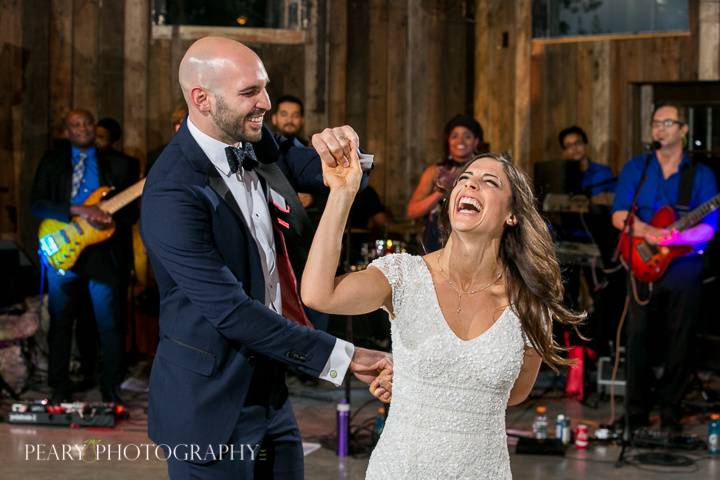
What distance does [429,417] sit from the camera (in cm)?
310

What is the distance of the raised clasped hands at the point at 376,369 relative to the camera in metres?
3.26

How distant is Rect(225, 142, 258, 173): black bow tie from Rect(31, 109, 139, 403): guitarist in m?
4.20

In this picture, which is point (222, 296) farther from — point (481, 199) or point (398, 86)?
point (398, 86)

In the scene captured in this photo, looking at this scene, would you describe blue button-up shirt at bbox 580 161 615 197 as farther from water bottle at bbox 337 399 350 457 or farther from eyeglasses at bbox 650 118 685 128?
water bottle at bbox 337 399 350 457

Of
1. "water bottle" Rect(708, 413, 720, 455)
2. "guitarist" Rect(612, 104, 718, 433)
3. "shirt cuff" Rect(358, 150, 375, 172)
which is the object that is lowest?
"water bottle" Rect(708, 413, 720, 455)

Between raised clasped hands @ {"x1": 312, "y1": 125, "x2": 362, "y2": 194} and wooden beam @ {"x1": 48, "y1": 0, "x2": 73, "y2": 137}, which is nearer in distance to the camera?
raised clasped hands @ {"x1": 312, "y1": 125, "x2": 362, "y2": 194}

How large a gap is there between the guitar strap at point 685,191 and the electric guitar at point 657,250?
0.18 ft

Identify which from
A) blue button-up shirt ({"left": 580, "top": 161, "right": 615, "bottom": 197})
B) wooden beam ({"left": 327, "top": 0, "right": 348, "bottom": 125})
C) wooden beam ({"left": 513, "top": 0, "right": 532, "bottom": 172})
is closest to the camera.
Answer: blue button-up shirt ({"left": 580, "top": 161, "right": 615, "bottom": 197})

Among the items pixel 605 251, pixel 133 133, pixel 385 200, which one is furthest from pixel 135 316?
pixel 605 251

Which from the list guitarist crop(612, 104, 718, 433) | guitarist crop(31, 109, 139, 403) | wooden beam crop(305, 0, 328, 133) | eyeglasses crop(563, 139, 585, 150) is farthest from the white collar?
wooden beam crop(305, 0, 328, 133)

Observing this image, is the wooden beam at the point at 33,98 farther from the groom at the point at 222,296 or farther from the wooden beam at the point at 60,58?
the groom at the point at 222,296

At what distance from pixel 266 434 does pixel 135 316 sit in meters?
6.22

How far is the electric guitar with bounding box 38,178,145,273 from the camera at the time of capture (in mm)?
7367

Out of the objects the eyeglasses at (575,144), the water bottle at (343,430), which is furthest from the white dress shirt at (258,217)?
the eyeglasses at (575,144)
